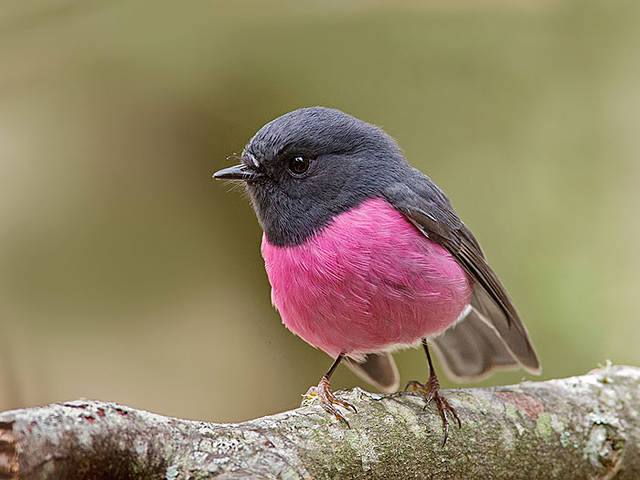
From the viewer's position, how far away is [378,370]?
4.16 m

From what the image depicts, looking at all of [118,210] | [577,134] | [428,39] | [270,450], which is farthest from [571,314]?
[270,450]

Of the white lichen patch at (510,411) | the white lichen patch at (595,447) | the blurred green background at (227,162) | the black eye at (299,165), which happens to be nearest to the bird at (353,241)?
the black eye at (299,165)

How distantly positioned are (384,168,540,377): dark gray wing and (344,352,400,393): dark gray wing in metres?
0.47

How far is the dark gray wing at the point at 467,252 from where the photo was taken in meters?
3.56

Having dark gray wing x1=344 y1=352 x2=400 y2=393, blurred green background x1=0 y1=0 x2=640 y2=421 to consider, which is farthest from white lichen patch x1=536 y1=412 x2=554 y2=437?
blurred green background x1=0 y1=0 x2=640 y2=421

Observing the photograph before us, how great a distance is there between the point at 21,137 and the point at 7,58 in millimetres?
607

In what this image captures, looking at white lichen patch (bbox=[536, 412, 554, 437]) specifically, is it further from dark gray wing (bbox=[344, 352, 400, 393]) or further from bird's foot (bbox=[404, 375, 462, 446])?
dark gray wing (bbox=[344, 352, 400, 393])

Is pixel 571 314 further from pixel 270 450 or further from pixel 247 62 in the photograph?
pixel 270 450

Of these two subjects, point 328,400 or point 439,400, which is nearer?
point 328,400

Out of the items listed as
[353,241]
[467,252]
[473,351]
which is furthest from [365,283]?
[473,351]

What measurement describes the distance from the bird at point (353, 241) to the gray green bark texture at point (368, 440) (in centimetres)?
18

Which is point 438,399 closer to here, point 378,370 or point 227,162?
point 378,370

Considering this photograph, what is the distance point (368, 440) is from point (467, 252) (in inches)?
56.1

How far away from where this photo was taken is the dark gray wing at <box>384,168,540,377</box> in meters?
3.56
